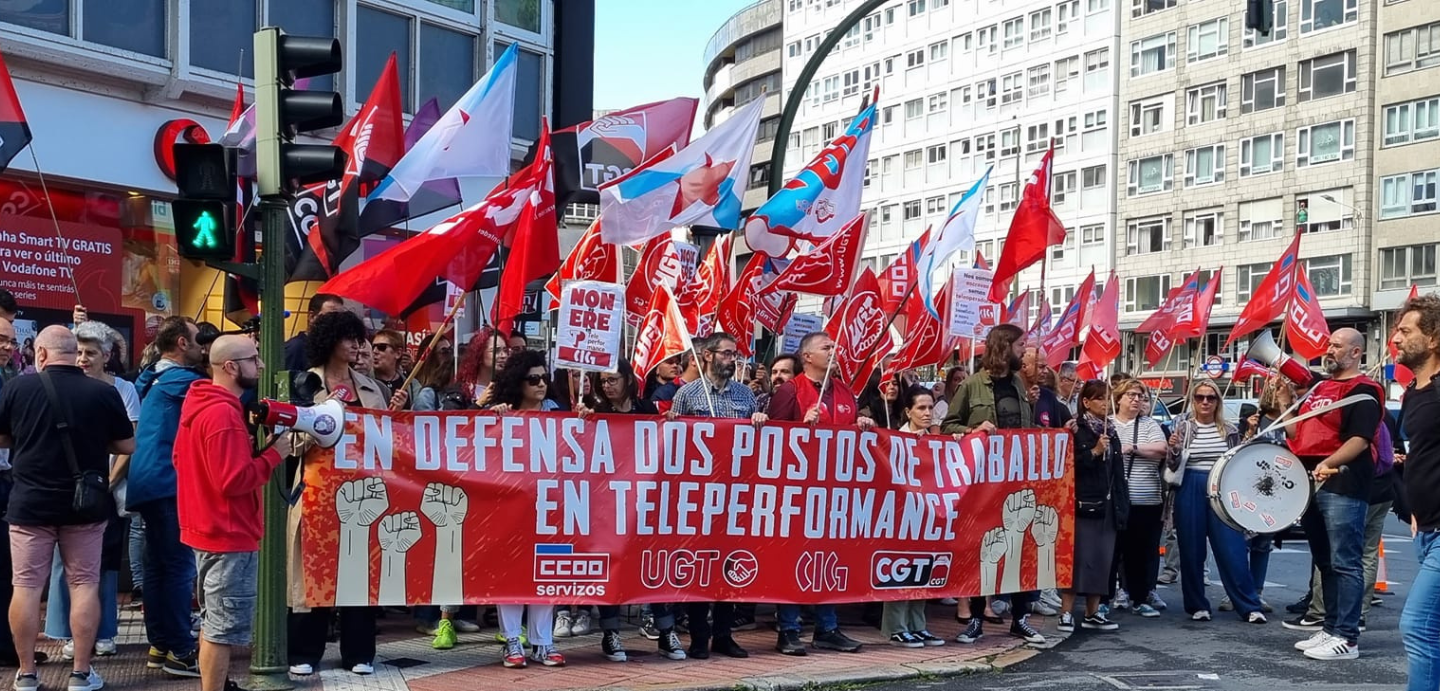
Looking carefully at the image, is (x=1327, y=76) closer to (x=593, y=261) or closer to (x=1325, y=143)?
(x=1325, y=143)

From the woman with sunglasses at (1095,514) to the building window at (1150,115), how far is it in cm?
5687

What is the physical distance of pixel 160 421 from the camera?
841cm

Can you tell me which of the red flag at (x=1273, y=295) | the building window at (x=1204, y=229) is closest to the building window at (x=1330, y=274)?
the building window at (x=1204, y=229)

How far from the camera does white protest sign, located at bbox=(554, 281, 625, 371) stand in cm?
909

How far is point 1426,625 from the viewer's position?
263 inches

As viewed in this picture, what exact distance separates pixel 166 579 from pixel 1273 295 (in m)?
12.2

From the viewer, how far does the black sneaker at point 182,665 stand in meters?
8.41

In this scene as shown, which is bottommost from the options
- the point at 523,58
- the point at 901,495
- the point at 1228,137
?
the point at 901,495

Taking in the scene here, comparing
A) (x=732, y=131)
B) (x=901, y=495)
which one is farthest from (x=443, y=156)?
(x=901, y=495)

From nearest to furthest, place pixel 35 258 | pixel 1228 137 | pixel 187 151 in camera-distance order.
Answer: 1. pixel 187 151
2. pixel 35 258
3. pixel 1228 137

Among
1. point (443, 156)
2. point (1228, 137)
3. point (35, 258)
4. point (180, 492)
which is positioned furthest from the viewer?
point (1228, 137)

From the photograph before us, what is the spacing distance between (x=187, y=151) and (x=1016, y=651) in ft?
19.3

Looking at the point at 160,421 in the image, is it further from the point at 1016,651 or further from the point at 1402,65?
the point at 1402,65

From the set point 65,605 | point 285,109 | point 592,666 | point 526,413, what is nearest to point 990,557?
point 592,666
